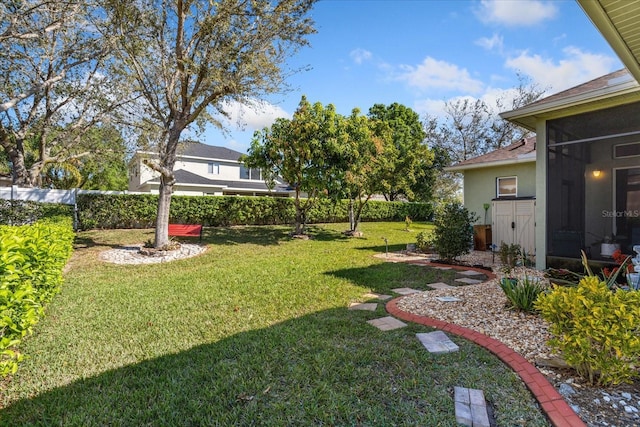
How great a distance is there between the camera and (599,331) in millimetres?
2547

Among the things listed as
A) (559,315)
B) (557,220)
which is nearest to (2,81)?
(559,315)

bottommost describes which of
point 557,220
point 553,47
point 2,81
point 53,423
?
point 53,423

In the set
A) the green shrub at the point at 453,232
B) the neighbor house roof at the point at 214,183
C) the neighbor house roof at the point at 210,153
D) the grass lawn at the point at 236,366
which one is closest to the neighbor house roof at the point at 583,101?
the green shrub at the point at 453,232

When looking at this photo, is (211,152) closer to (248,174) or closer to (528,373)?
(248,174)

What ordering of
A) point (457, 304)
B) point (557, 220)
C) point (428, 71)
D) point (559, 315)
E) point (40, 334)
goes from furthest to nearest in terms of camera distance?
point (428, 71)
point (557, 220)
point (457, 304)
point (40, 334)
point (559, 315)

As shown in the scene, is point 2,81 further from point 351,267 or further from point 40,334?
point 351,267

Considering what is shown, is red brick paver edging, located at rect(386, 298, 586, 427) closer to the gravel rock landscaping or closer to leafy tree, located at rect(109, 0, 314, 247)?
the gravel rock landscaping

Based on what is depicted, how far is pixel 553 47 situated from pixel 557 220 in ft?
26.5

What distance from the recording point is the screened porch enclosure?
668 cm

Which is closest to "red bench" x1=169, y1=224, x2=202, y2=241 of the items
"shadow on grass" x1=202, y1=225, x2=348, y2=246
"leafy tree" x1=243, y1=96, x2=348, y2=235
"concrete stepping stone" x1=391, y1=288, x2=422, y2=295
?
"shadow on grass" x1=202, y1=225, x2=348, y2=246

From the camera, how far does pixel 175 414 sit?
2.44 meters

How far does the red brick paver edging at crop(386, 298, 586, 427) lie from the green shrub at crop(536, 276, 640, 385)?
34 centimetres

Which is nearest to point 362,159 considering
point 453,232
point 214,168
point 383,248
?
point 383,248

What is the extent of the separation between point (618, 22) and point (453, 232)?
5.88 meters
